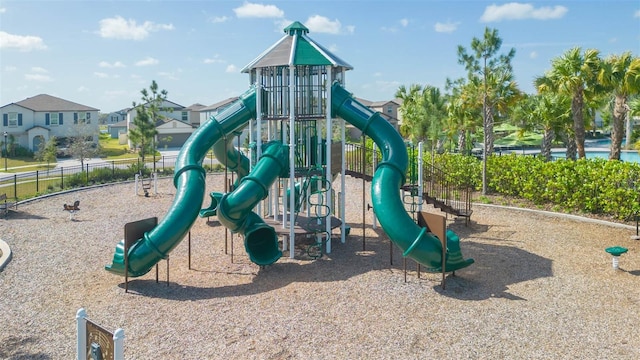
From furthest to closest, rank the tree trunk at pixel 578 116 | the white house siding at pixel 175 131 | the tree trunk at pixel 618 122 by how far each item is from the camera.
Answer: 1. the white house siding at pixel 175 131
2. the tree trunk at pixel 578 116
3. the tree trunk at pixel 618 122

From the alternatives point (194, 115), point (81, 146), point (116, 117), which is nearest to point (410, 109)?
point (81, 146)

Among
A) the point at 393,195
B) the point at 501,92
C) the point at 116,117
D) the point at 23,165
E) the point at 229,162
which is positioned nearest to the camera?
the point at 393,195

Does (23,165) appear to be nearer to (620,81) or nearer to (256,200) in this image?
(256,200)

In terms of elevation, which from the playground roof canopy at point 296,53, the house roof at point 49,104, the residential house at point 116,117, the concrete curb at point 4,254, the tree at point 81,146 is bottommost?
the concrete curb at point 4,254

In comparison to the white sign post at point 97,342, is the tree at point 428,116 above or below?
above

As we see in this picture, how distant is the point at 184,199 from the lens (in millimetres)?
13578

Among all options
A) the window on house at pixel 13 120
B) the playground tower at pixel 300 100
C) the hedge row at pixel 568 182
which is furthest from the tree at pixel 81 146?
the hedge row at pixel 568 182

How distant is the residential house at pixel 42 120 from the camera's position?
55.1 meters

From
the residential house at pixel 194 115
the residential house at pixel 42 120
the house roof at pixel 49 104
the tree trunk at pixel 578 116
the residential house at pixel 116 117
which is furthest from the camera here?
the residential house at pixel 116 117

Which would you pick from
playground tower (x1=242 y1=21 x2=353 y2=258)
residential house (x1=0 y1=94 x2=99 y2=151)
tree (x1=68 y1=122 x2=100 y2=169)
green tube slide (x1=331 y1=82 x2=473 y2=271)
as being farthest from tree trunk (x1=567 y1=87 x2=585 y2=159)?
residential house (x1=0 y1=94 x2=99 y2=151)

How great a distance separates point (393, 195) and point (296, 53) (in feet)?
16.4

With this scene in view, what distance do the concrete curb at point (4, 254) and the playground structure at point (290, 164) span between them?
4.03 meters

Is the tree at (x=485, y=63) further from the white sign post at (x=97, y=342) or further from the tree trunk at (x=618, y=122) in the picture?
the white sign post at (x=97, y=342)

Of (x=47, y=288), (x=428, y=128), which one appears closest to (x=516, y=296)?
(x=47, y=288)
